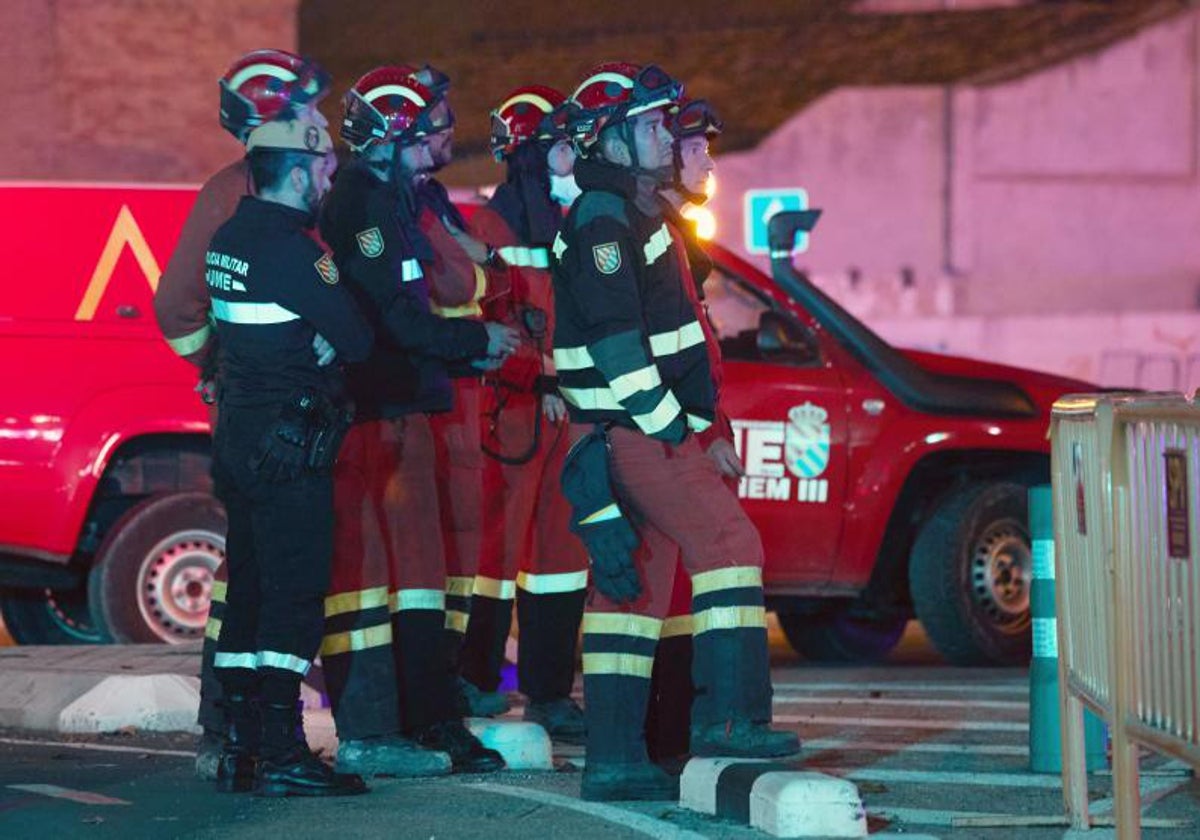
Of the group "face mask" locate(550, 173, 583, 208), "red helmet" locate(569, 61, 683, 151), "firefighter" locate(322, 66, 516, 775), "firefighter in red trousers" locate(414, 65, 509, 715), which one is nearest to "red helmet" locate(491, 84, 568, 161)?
"face mask" locate(550, 173, 583, 208)

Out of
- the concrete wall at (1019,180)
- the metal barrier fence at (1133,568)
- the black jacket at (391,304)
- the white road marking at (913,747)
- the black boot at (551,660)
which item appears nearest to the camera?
the metal barrier fence at (1133,568)

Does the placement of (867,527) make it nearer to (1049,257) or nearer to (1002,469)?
(1002,469)

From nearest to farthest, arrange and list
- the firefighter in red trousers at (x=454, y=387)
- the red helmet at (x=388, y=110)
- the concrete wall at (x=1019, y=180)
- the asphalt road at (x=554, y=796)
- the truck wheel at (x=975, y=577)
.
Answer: the asphalt road at (x=554, y=796), the red helmet at (x=388, y=110), the firefighter in red trousers at (x=454, y=387), the truck wheel at (x=975, y=577), the concrete wall at (x=1019, y=180)

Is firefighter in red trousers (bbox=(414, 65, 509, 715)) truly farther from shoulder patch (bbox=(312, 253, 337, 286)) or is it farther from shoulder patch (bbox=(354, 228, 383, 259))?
shoulder patch (bbox=(312, 253, 337, 286))

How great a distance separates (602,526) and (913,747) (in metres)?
1.81

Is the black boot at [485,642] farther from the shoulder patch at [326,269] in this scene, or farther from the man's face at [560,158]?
the shoulder patch at [326,269]

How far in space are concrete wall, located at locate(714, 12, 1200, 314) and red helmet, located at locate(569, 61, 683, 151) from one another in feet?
48.2

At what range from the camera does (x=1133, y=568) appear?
5.60m

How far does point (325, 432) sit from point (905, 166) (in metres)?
16.3

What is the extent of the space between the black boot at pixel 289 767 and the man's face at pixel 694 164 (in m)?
1.91

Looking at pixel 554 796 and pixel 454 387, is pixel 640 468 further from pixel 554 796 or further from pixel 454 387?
pixel 454 387

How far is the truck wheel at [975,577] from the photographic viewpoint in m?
11.0

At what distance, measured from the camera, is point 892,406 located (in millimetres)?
10867

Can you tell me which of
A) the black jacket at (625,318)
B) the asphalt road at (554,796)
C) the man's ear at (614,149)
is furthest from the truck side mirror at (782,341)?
the man's ear at (614,149)
